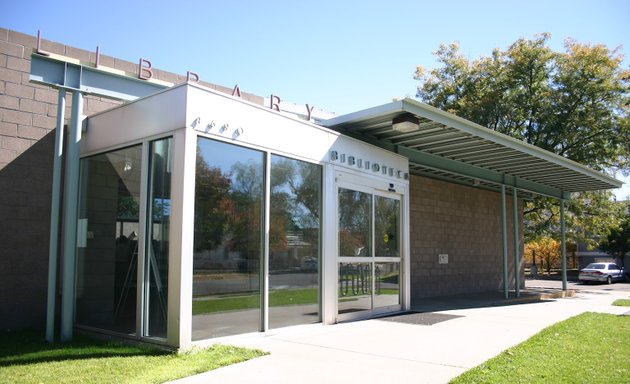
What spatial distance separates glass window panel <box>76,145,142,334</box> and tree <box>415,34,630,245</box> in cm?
2141

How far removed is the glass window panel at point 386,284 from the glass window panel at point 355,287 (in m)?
0.26

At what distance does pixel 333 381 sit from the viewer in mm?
5371

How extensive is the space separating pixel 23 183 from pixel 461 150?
9506 mm

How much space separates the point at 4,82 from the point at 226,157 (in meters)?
4.11

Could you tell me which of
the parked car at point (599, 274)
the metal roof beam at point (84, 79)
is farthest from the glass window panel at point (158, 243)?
the parked car at point (599, 274)

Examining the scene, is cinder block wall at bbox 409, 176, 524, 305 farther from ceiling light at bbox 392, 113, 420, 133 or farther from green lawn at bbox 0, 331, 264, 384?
green lawn at bbox 0, 331, 264, 384

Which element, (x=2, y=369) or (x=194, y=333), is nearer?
(x=2, y=369)

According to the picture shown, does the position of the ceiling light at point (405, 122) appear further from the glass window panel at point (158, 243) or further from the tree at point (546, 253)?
the tree at point (546, 253)

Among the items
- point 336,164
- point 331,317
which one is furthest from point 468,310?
point 336,164

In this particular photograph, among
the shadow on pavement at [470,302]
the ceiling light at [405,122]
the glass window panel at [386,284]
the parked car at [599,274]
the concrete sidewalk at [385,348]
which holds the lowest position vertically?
the parked car at [599,274]

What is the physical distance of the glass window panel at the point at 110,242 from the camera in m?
7.45

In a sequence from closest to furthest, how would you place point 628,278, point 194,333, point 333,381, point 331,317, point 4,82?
point 333,381 < point 194,333 < point 4,82 < point 331,317 < point 628,278

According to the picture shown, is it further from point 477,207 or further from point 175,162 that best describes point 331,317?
point 477,207

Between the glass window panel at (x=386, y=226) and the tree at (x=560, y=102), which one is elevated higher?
the tree at (x=560, y=102)
